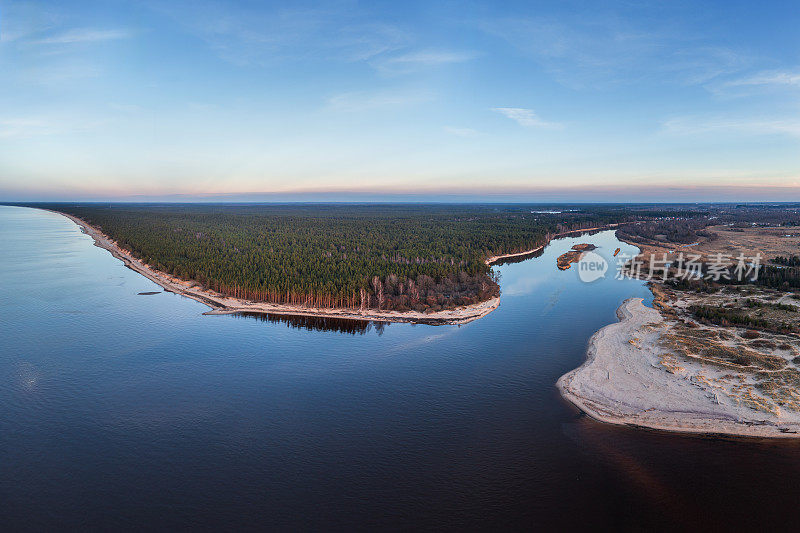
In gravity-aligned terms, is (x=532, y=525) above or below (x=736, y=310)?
below

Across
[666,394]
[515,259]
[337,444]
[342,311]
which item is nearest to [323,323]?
[342,311]

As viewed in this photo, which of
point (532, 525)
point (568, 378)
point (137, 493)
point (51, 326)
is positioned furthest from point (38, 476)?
point (568, 378)

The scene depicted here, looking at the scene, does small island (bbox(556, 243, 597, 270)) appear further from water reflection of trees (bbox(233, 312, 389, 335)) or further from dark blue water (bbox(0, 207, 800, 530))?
water reflection of trees (bbox(233, 312, 389, 335))

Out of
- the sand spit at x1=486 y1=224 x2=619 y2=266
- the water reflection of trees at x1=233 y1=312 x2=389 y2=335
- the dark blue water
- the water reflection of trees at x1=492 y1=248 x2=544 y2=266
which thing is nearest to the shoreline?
the water reflection of trees at x1=233 y1=312 x2=389 y2=335

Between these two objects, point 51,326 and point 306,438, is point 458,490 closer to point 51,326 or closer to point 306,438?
point 306,438

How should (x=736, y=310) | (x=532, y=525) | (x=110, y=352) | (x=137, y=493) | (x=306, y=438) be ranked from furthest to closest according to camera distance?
(x=736, y=310) → (x=110, y=352) → (x=306, y=438) → (x=137, y=493) → (x=532, y=525)

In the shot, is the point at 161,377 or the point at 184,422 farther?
the point at 161,377

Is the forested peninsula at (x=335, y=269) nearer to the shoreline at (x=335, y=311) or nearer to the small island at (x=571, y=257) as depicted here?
the shoreline at (x=335, y=311)
